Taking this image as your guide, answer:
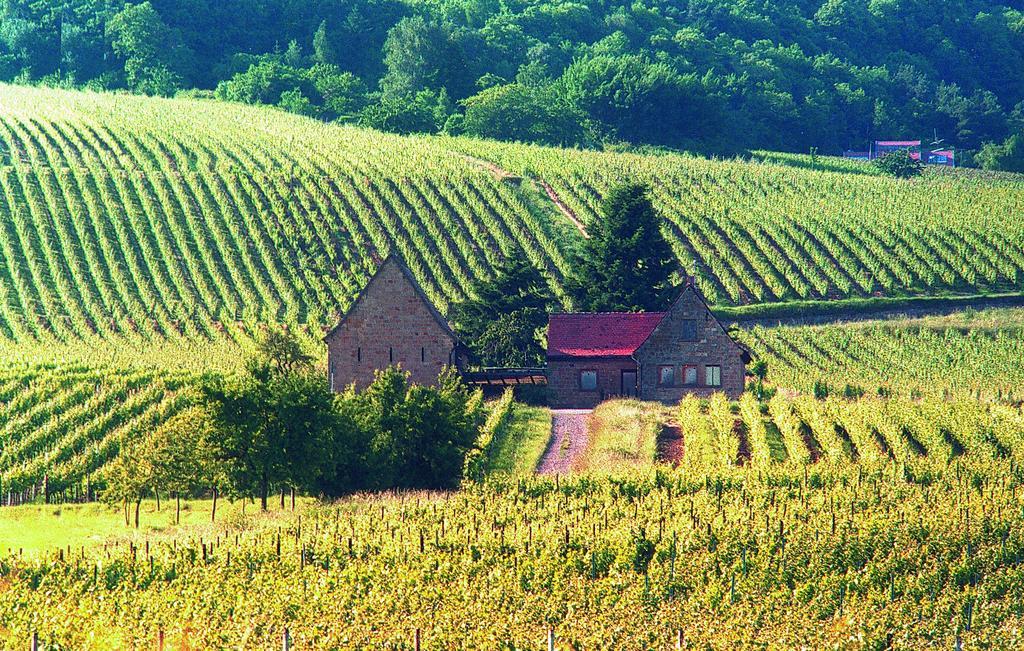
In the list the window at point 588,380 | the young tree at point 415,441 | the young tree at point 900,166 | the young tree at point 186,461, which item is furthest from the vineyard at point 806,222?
the young tree at point 186,461

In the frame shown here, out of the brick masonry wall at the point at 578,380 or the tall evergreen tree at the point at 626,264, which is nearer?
the brick masonry wall at the point at 578,380

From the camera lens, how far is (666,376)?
64.9 m

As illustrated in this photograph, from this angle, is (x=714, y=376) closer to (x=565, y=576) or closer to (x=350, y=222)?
(x=565, y=576)

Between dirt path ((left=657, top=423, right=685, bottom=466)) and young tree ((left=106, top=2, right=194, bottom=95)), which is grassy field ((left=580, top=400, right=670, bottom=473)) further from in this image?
young tree ((left=106, top=2, right=194, bottom=95))

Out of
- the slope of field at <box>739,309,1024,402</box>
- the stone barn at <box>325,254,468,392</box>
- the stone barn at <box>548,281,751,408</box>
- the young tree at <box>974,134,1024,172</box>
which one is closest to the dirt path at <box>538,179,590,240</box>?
the slope of field at <box>739,309,1024,402</box>

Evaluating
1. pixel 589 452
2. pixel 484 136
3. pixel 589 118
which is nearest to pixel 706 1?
pixel 589 118

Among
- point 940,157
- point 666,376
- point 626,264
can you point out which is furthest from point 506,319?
point 940,157

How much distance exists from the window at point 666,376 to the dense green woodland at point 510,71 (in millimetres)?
64476

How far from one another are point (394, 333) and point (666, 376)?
11752 millimetres

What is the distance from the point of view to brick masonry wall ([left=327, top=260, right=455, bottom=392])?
211ft

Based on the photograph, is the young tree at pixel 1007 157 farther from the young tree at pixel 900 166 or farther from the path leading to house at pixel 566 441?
the path leading to house at pixel 566 441

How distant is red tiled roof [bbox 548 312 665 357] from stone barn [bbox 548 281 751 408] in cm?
6

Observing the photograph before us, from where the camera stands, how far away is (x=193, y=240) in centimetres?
8738

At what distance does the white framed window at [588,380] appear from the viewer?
65312mm
